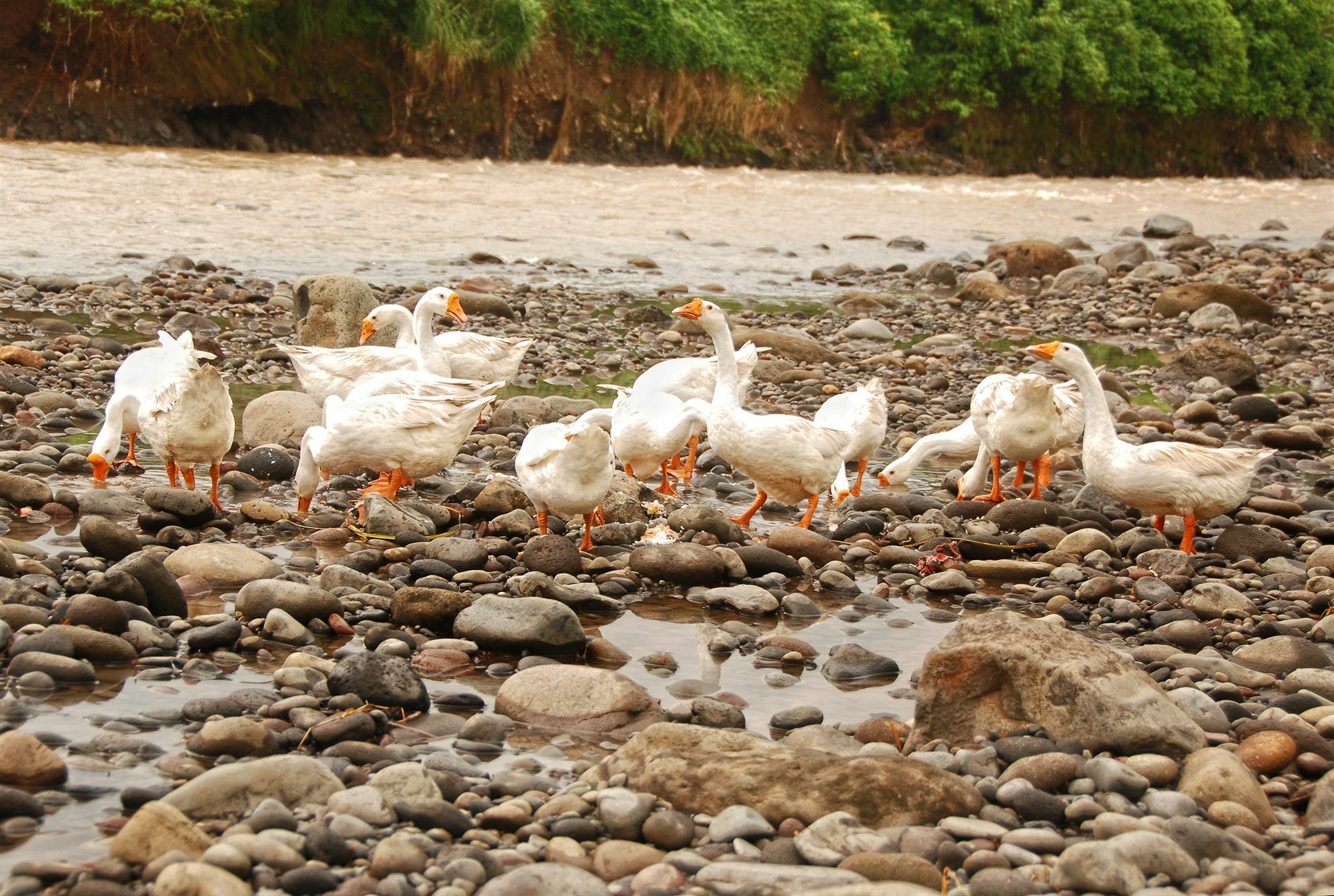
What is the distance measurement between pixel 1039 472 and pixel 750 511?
2.07m

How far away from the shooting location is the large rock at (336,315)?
435 inches

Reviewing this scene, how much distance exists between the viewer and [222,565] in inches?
216

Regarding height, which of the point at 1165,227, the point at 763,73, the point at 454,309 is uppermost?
the point at 763,73

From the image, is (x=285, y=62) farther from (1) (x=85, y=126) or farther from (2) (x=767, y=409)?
(2) (x=767, y=409)

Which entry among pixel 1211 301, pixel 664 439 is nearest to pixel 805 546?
pixel 664 439

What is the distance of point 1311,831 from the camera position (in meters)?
3.60

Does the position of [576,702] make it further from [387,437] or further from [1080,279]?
[1080,279]

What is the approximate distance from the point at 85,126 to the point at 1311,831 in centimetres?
2770

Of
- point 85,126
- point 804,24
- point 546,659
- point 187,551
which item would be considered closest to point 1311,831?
point 546,659

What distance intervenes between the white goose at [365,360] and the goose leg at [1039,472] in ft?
13.2

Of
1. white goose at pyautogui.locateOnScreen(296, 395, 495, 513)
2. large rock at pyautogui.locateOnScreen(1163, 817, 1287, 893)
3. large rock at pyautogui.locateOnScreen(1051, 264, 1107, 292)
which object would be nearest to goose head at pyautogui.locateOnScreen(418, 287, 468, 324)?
white goose at pyautogui.locateOnScreen(296, 395, 495, 513)

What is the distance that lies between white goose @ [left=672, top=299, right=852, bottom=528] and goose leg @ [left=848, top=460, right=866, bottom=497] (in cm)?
98

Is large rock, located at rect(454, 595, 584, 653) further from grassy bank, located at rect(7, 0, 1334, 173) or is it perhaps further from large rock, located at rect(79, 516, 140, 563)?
grassy bank, located at rect(7, 0, 1334, 173)

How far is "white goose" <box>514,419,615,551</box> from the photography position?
6.19 meters
